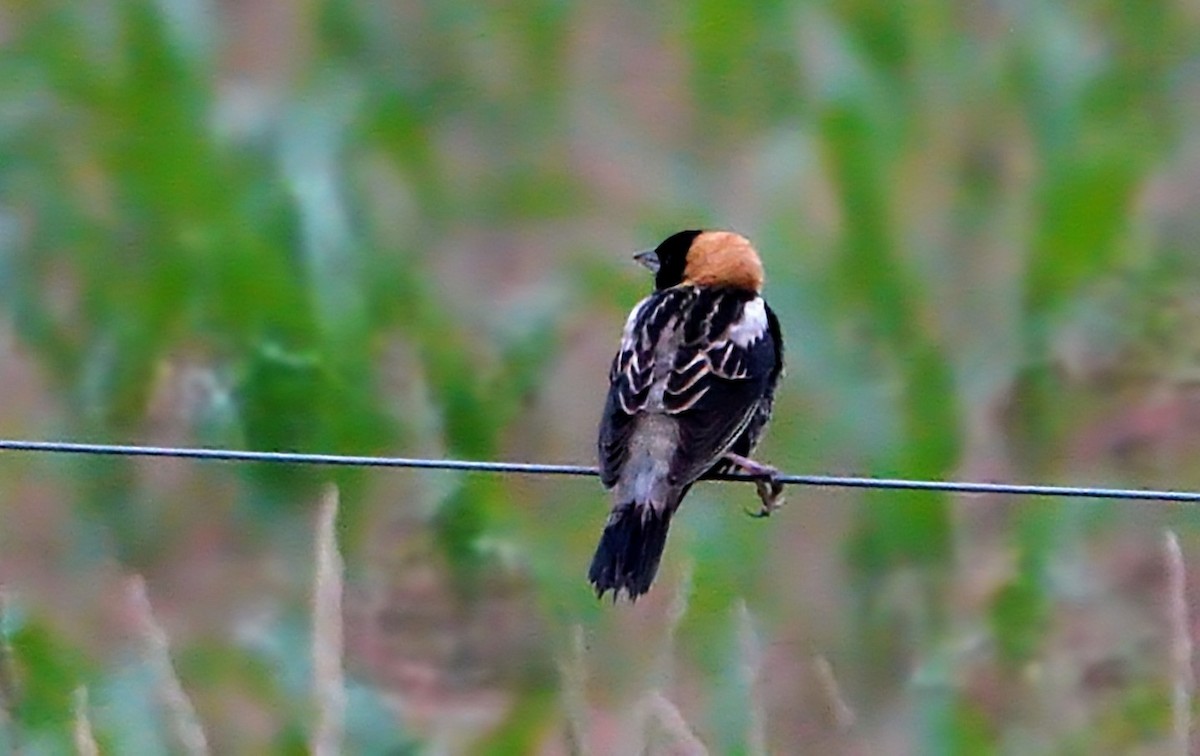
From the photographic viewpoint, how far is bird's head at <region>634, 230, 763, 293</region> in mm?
4578

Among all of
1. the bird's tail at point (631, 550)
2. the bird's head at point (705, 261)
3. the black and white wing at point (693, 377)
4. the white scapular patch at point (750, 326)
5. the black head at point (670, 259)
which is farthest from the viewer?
the black head at point (670, 259)

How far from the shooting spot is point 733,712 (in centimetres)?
488

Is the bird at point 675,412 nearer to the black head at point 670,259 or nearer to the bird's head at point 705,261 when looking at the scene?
the bird's head at point 705,261

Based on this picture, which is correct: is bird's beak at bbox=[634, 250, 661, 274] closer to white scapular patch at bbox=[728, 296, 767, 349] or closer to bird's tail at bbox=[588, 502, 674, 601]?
white scapular patch at bbox=[728, 296, 767, 349]

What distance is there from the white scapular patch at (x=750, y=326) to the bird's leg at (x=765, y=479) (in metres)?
0.23

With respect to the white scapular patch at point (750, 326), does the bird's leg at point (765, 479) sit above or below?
below

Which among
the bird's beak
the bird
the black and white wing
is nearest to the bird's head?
the bird's beak

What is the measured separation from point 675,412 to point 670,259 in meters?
0.94

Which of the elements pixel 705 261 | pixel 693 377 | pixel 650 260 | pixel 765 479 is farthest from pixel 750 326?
pixel 650 260

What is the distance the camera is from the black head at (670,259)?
4.70 metres

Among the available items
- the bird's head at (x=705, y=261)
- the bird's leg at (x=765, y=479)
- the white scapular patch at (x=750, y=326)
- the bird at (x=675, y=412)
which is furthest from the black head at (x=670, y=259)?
the bird's leg at (x=765, y=479)

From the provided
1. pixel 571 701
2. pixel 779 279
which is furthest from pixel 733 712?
pixel 779 279

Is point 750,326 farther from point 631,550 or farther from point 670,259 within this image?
point 631,550

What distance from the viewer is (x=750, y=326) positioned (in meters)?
4.16
